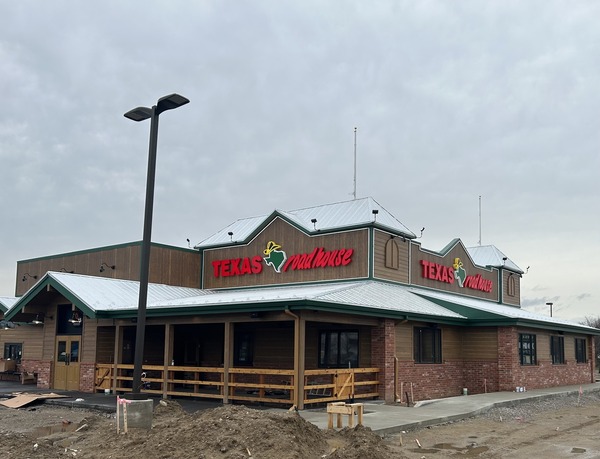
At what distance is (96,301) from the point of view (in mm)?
23109

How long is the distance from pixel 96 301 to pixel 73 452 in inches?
446

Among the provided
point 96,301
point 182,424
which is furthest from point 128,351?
point 182,424

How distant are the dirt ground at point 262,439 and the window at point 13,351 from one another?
11.8 meters

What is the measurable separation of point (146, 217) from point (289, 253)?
14.6 meters

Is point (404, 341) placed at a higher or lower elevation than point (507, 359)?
higher

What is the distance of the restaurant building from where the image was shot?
67.7 feet

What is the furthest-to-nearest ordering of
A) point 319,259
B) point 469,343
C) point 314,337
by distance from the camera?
point 319,259 → point 469,343 → point 314,337

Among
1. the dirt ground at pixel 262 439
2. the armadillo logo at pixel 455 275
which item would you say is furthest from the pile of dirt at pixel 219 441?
the armadillo logo at pixel 455 275

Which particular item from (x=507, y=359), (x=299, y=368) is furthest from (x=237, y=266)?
(x=299, y=368)

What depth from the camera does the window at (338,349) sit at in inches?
880

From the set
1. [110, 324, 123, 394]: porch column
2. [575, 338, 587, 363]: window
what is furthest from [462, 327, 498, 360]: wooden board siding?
[110, 324, 123, 394]: porch column

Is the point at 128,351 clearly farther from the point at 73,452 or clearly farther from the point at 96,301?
the point at 73,452

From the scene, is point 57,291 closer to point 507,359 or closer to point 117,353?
point 117,353

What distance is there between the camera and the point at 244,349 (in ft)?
84.0
